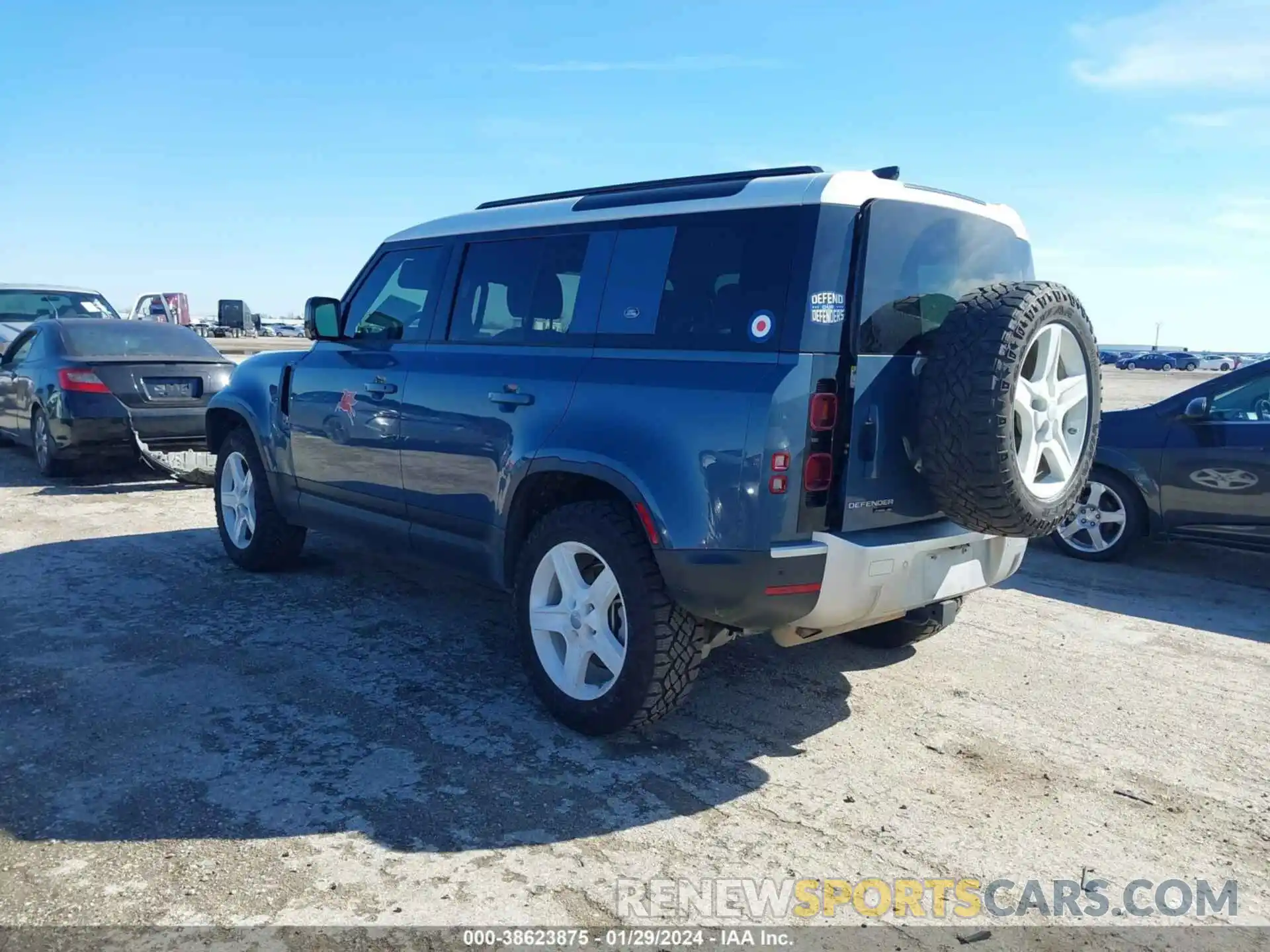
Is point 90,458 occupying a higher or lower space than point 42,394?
lower

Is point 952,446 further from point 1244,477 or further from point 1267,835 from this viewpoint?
point 1244,477

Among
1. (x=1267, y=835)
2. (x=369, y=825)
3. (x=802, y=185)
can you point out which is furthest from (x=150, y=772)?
(x=1267, y=835)

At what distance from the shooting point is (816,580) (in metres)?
3.27

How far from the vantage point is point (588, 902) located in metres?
2.68

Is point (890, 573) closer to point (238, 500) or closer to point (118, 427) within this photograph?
point (238, 500)

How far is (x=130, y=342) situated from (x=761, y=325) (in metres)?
8.17

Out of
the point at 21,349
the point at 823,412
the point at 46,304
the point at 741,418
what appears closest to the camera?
the point at 741,418

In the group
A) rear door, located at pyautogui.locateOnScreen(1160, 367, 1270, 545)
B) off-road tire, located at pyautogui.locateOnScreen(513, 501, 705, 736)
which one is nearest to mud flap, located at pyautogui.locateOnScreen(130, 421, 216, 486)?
off-road tire, located at pyautogui.locateOnScreen(513, 501, 705, 736)

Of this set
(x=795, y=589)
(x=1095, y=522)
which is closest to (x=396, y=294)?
(x=795, y=589)

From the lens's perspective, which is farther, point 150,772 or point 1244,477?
point 1244,477

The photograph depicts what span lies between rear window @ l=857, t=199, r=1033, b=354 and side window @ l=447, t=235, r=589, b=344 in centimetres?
126

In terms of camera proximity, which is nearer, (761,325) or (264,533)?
(761,325)

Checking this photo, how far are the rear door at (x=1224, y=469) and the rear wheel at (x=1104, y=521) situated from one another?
227 mm

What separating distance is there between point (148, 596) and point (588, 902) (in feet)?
12.9
